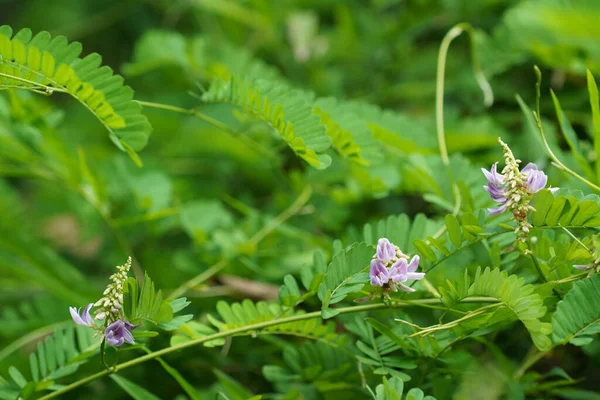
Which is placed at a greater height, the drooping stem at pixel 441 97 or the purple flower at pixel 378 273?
the drooping stem at pixel 441 97

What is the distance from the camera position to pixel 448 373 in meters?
0.54

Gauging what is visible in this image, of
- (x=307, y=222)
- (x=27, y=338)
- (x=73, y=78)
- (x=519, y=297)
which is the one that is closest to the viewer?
(x=519, y=297)

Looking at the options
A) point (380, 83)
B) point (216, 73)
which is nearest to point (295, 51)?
point (380, 83)

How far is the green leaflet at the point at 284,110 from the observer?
52cm

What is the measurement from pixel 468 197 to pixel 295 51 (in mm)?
635

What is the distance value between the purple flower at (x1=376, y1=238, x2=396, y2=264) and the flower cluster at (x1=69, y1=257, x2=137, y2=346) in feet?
0.57

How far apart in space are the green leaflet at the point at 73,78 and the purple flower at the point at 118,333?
0.55ft

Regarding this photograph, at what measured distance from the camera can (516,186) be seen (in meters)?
0.42

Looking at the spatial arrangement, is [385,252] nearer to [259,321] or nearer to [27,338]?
[259,321]

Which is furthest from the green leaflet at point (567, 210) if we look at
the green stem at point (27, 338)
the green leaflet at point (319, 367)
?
the green stem at point (27, 338)

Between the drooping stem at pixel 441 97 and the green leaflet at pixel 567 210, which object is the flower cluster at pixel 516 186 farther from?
the drooping stem at pixel 441 97

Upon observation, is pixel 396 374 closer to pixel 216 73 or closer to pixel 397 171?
pixel 397 171

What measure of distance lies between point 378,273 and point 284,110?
0.59ft

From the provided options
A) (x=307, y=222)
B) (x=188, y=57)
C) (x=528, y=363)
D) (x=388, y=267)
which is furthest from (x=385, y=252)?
(x=188, y=57)
